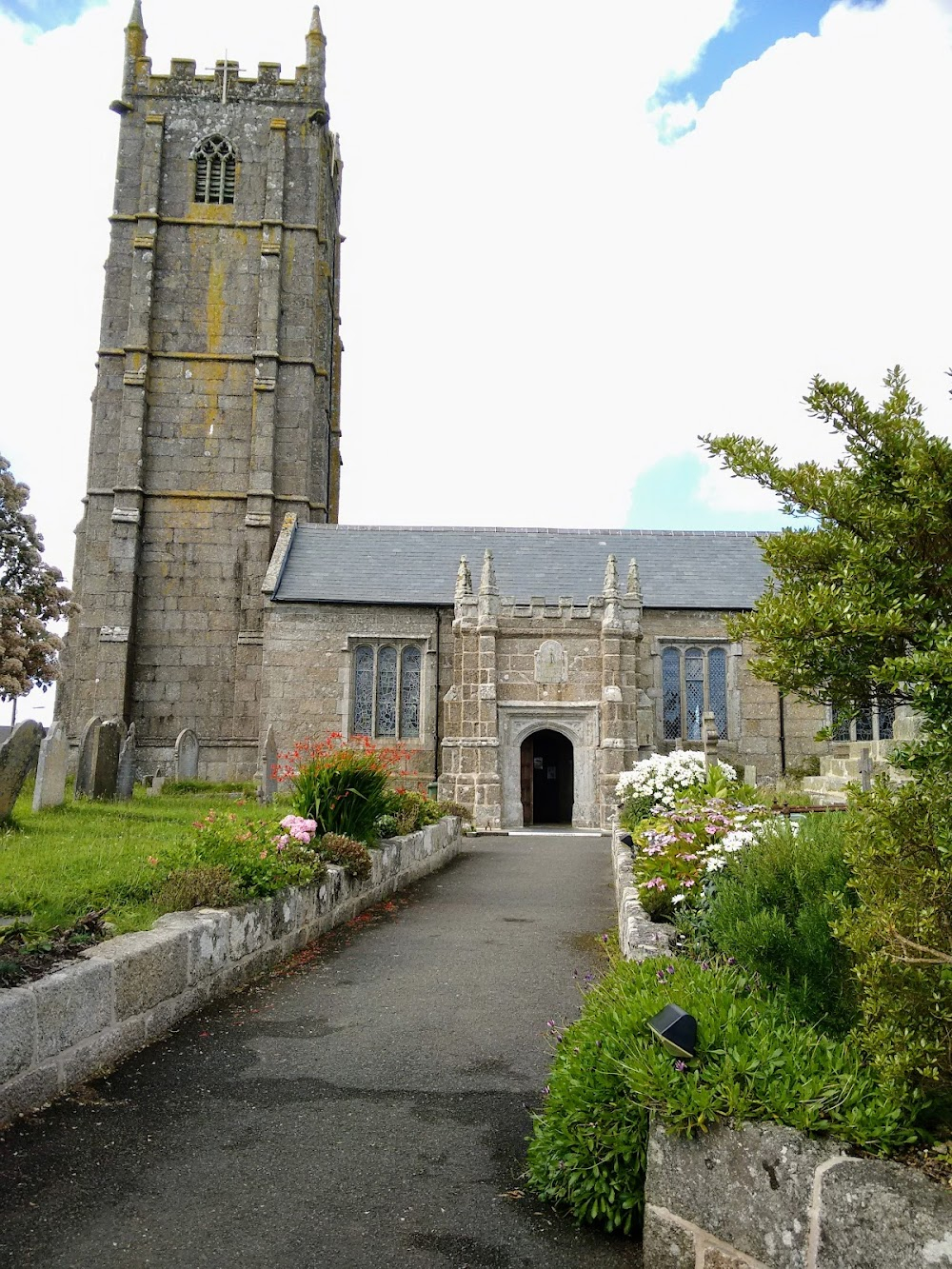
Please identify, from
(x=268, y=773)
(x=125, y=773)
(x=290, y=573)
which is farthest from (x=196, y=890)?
(x=290, y=573)

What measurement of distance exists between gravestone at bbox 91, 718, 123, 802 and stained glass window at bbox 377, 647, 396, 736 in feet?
32.8

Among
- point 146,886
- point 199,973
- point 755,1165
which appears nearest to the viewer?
point 755,1165

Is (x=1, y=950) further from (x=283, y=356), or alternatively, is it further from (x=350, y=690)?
(x=283, y=356)

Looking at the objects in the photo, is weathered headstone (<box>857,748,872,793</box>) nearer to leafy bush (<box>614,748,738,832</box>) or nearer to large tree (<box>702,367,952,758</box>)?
leafy bush (<box>614,748,738,832</box>)

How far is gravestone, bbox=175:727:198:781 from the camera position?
21.7m

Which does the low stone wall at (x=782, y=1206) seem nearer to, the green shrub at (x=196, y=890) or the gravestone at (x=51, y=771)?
the green shrub at (x=196, y=890)

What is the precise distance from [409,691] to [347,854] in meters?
16.1

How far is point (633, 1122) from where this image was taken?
3.38m

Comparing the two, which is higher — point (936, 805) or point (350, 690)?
point (350, 690)

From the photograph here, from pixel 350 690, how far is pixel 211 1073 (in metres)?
20.1

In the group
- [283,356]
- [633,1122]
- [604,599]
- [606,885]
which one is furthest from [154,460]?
[633,1122]

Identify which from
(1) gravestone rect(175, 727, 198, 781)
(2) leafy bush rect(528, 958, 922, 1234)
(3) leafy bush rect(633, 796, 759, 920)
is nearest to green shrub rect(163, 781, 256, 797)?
(1) gravestone rect(175, 727, 198, 781)

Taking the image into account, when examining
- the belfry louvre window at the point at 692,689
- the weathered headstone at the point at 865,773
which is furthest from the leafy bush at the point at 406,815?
the belfry louvre window at the point at 692,689

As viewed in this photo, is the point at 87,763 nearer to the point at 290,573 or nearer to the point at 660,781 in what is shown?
the point at 660,781
